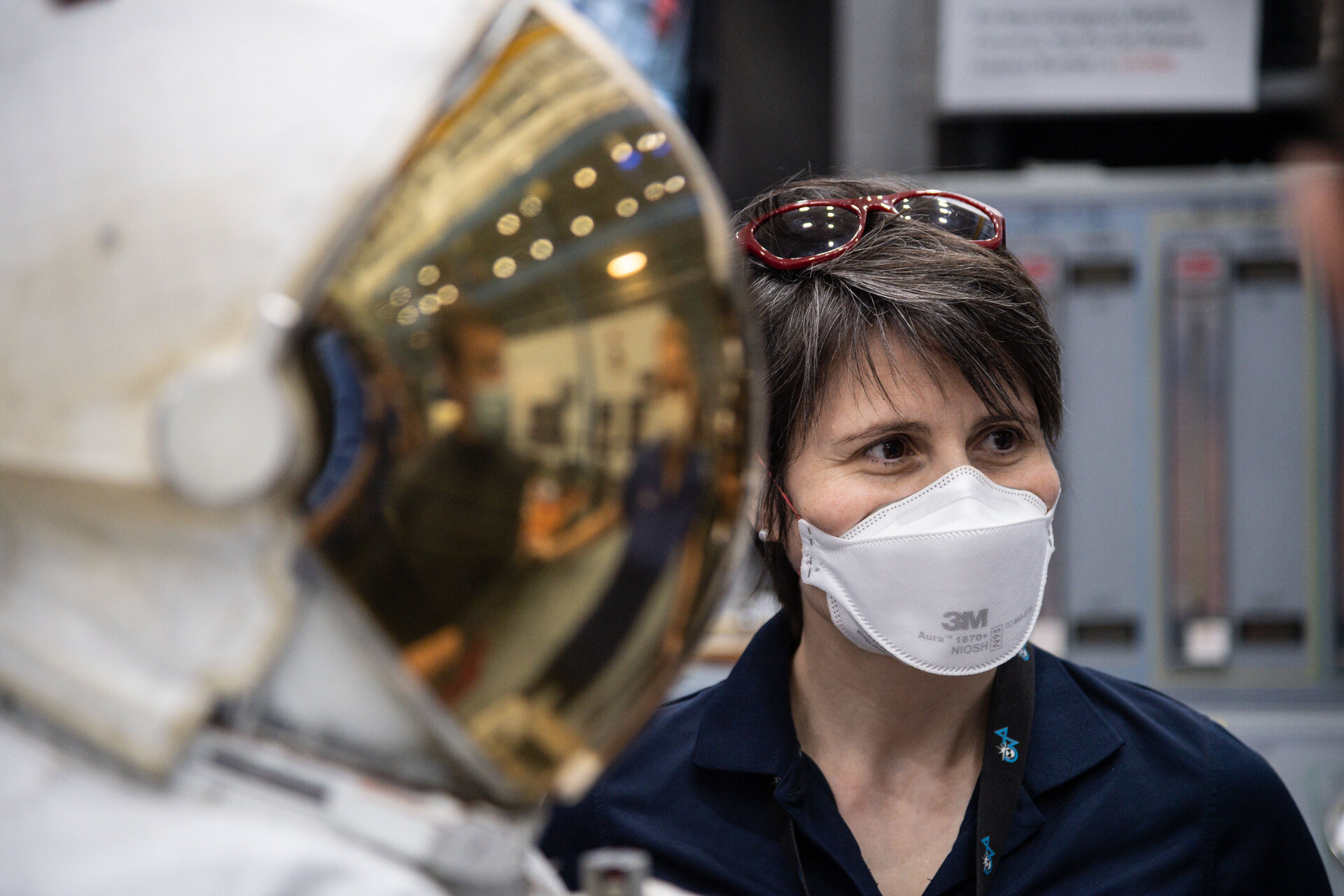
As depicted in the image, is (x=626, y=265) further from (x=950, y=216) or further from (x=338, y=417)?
(x=950, y=216)

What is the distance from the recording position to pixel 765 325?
121 cm

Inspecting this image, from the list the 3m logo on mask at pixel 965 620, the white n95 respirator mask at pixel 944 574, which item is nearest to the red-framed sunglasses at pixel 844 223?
the white n95 respirator mask at pixel 944 574

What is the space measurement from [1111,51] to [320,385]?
2405 millimetres

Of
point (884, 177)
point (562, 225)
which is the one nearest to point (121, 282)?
point (562, 225)

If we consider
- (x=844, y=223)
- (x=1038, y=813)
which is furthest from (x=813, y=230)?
(x=1038, y=813)

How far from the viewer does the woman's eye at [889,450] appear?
3.76ft

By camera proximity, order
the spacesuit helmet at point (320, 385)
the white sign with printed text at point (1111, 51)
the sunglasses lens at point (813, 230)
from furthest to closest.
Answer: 1. the white sign with printed text at point (1111, 51)
2. the sunglasses lens at point (813, 230)
3. the spacesuit helmet at point (320, 385)

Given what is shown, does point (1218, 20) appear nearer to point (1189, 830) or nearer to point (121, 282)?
point (1189, 830)

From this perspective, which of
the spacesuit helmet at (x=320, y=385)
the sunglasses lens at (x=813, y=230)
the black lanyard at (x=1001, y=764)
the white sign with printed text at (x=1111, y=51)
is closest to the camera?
the spacesuit helmet at (x=320, y=385)

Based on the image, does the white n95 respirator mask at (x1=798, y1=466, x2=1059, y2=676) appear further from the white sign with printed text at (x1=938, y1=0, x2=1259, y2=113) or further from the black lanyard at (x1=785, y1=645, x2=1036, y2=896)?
the white sign with printed text at (x1=938, y1=0, x2=1259, y2=113)

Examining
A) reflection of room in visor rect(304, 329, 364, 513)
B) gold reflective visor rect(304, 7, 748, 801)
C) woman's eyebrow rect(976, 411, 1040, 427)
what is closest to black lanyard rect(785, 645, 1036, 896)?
woman's eyebrow rect(976, 411, 1040, 427)

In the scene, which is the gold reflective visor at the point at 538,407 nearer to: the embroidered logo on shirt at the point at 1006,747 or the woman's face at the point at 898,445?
the woman's face at the point at 898,445

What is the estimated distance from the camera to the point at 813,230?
3.97 ft

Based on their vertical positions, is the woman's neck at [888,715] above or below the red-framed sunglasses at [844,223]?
below
